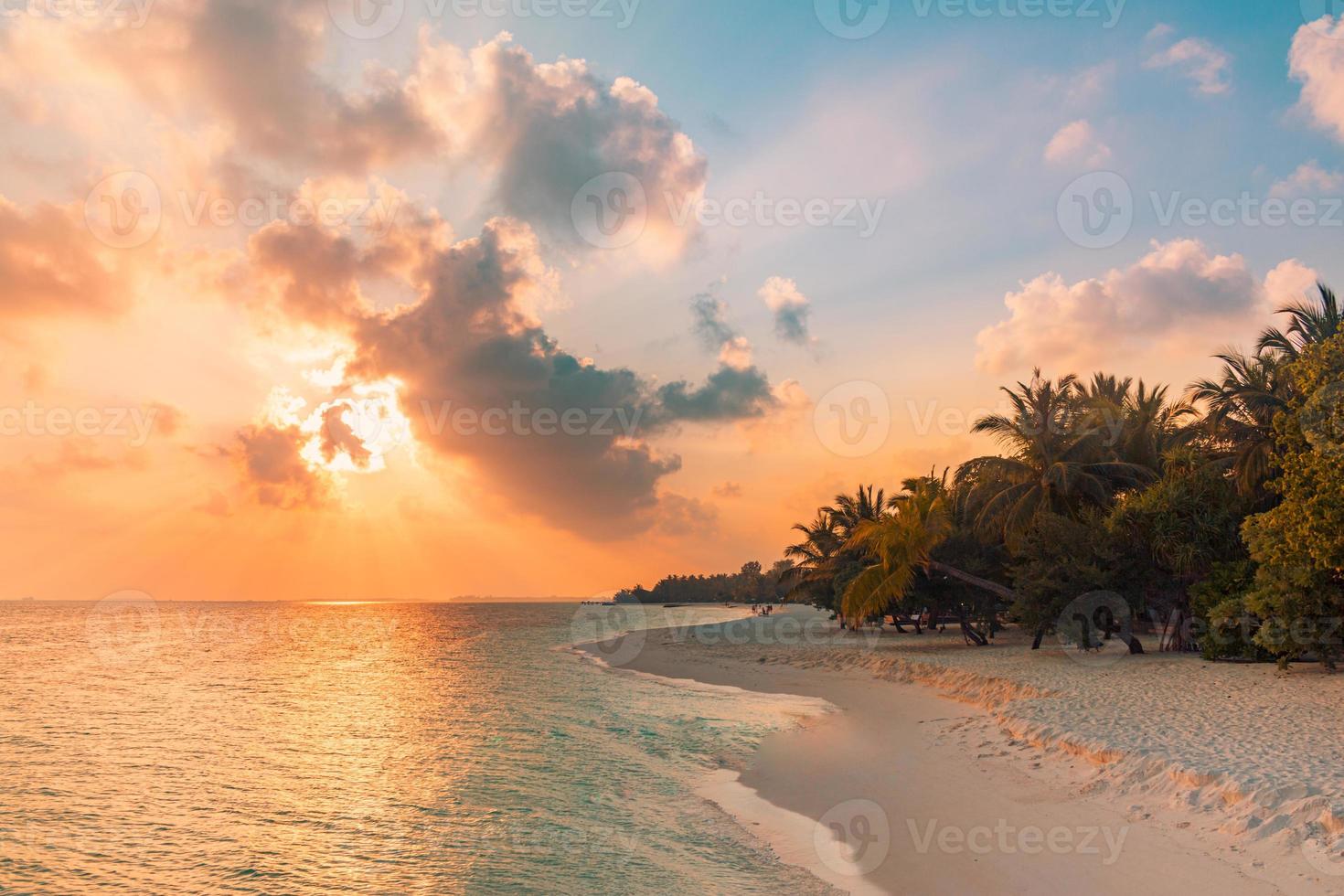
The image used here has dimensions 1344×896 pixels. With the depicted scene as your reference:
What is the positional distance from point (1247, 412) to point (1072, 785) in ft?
66.2

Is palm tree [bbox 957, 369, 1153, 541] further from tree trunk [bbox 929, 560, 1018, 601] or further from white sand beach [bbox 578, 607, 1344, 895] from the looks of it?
white sand beach [bbox 578, 607, 1344, 895]

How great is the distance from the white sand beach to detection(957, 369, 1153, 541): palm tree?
949 cm

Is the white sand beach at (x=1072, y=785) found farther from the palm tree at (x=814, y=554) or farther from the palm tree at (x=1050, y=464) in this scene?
the palm tree at (x=814, y=554)

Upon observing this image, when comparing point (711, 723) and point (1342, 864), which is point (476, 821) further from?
point (1342, 864)

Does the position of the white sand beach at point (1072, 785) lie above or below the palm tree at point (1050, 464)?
below

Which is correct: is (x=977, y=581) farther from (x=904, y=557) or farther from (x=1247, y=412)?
(x=1247, y=412)

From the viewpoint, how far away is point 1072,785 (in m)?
13.2

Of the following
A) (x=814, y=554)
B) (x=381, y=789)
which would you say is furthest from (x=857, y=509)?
(x=381, y=789)

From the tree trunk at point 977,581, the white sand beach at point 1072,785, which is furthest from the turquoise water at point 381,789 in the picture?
the tree trunk at point 977,581

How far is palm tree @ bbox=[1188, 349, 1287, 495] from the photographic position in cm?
2555

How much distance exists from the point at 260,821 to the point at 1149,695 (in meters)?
20.7

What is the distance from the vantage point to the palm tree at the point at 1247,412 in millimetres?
25547

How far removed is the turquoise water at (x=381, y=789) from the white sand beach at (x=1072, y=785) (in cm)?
175

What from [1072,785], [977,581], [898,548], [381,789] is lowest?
[381,789]
